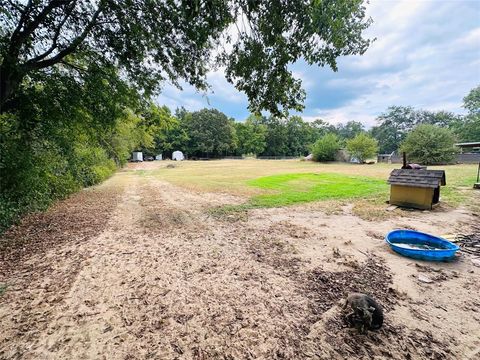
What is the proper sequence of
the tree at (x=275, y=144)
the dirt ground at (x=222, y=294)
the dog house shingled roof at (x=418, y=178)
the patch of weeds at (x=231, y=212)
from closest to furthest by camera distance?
the dirt ground at (x=222, y=294)
the patch of weeds at (x=231, y=212)
the dog house shingled roof at (x=418, y=178)
the tree at (x=275, y=144)

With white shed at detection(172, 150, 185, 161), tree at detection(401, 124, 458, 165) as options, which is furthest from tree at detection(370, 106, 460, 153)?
white shed at detection(172, 150, 185, 161)

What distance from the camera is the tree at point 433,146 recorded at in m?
25.6

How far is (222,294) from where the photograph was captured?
273 cm

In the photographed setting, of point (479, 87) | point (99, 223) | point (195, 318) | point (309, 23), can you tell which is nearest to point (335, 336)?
point (195, 318)

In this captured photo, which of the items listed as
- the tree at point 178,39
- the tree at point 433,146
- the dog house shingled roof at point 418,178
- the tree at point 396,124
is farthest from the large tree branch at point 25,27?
the tree at point 396,124

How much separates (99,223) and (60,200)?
3829mm

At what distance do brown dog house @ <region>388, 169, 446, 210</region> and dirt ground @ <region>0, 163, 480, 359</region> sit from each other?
1653 mm

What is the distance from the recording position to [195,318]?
Result: 2.33 meters

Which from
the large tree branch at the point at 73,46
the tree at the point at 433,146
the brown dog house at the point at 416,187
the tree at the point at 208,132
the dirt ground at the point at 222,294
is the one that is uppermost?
the tree at the point at 208,132

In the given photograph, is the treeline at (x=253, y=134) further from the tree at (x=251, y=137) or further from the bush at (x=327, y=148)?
the bush at (x=327, y=148)

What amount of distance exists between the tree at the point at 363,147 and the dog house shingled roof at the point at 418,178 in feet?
96.1

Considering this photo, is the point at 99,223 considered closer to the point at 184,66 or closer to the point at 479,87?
the point at 184,66

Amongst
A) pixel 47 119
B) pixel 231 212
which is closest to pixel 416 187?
pixel 231 212

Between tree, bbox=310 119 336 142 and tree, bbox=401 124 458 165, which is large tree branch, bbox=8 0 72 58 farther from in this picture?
tree, bbox=310 119 336 142
